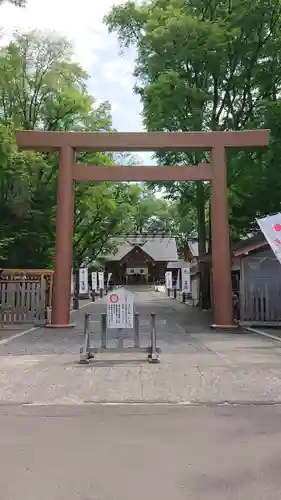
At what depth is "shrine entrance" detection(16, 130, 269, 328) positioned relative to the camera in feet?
55.2

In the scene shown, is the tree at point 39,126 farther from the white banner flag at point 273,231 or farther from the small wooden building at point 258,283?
the white banner flag at point 273,231

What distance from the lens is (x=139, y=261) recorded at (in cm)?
6938

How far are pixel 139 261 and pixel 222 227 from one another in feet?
172

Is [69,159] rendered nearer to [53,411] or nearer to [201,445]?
[53,411]

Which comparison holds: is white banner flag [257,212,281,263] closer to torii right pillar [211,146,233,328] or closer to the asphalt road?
torii right pillar [211,146,233,328]

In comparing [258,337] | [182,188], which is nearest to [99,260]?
[182,188]

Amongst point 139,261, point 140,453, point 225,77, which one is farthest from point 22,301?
point 139,261

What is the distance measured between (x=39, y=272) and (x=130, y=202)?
72.5 ft

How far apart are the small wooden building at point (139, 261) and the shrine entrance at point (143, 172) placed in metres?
49.7

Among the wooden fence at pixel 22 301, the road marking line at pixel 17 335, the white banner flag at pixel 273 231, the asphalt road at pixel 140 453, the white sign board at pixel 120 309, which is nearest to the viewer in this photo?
the asphalt road at pixel 140 453

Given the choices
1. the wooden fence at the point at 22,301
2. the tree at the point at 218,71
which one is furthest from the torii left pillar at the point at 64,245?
the tree at the point at 218,71

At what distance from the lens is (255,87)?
1027 inches

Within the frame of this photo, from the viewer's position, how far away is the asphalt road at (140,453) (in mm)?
3746

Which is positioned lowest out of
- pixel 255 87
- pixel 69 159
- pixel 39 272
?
pixel 39 272
